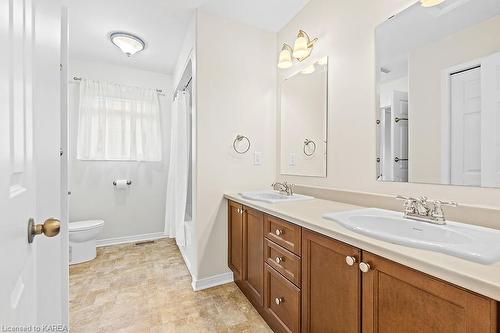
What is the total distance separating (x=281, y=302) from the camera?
1332 millimetres

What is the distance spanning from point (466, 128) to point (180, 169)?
2368 mm

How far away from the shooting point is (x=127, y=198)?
10.3 ft

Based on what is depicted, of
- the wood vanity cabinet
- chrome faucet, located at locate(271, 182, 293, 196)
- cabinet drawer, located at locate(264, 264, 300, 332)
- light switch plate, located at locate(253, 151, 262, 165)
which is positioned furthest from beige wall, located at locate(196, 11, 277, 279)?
→ cabinet drawer, located at locate(264, 264, 300, 332)

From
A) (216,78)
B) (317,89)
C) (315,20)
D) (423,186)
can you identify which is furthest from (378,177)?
(216,78)

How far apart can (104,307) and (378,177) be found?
84.8 inches

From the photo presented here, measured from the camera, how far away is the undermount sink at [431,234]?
0.65 m

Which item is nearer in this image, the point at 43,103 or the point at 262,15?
the point at 43,103

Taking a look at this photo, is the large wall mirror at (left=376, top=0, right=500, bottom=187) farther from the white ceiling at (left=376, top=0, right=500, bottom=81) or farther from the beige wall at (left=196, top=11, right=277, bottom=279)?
the beige wall at (left=196, top=11, right=277, bottom=279)

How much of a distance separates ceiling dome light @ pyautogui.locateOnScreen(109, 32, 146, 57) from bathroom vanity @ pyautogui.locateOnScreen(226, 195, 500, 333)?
2149 millimetres

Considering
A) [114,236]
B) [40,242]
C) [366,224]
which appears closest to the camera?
[40,242]

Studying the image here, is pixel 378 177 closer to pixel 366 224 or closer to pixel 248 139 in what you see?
pixel 366 224

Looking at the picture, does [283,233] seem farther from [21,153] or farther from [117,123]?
[117,123]

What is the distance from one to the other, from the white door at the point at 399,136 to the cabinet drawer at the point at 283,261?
2.45 ft

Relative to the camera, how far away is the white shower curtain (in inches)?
97.7
